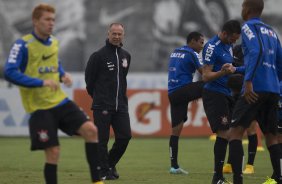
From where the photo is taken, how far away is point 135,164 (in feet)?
47.2

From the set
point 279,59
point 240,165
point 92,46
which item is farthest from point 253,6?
point 92,46

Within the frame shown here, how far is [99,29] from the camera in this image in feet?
114

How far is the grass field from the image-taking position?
11.6 meters

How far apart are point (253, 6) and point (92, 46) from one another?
25044mm

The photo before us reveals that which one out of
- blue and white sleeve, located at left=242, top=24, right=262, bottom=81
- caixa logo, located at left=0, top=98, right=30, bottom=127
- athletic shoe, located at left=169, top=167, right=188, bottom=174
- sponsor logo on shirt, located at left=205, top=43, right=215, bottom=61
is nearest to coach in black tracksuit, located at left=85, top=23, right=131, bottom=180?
athletic shoe, located at left=169, top=167, right=188, bottom=174

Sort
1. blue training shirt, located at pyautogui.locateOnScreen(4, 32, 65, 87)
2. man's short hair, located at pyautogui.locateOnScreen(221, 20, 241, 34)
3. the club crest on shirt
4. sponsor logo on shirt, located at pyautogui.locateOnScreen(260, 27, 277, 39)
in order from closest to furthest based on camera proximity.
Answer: blue training shirt, located at pyautogui.locateOnScreen(4, 32, 65, 87) → sponsor logo on shirt, located at pyautogui.locateOnScreen(260, 27, 277, 39) → man's short hair, located at pyautogui.locateOnScreen(221, 20, 241, 34) → the club crest on shirt

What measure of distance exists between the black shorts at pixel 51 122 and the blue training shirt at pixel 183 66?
4.29 m

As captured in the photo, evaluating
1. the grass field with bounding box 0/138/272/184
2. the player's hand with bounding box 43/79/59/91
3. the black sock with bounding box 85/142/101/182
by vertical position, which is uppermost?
the player's hand with bounding box 43/79/59/91

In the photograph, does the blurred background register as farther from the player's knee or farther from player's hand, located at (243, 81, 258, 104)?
the player's knee


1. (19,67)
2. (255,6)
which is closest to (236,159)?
(255,6)

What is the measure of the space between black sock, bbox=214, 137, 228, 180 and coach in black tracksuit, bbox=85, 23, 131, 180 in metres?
1.59

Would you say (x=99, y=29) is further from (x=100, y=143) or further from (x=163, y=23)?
(x=100, y=143)

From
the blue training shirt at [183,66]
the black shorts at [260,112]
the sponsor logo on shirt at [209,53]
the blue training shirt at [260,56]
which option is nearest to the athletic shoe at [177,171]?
the blue training shirt at [183,66]

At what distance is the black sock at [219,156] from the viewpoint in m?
10.8
